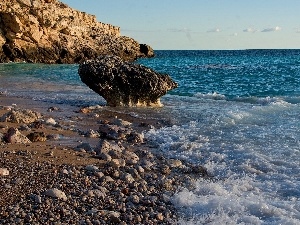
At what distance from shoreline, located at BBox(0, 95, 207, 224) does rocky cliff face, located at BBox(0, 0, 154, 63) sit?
150ft

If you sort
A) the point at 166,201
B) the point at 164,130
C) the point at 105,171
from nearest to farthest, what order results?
the point at 166,201 → the point at 105,171 → the point at 164,130

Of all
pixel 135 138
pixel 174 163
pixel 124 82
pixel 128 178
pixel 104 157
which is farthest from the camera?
pixel 124 82

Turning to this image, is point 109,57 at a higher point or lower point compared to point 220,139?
higher

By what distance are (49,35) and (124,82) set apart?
46.3 metres

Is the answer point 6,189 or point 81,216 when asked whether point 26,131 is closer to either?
point 6,189

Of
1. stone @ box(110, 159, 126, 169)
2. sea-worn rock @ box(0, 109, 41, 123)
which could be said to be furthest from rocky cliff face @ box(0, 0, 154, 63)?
stone @ box(110, 159, 126, 169)

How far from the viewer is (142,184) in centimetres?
645

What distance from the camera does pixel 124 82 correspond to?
15.3 metres

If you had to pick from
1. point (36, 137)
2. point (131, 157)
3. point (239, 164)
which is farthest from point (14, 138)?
point (239, 164)

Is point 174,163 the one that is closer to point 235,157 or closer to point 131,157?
point 131,157

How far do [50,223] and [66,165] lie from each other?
7.06 ft

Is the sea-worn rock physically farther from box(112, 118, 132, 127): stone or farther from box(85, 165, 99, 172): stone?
box(85, 165, 99, 172): stone

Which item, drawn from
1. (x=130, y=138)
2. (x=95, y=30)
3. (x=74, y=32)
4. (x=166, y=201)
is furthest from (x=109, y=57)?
(x=95, y=30)

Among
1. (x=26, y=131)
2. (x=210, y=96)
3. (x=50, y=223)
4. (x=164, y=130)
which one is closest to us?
(x=50, y=223)
